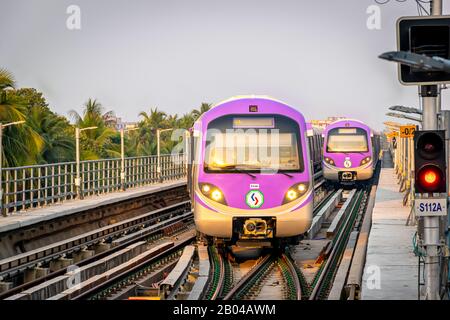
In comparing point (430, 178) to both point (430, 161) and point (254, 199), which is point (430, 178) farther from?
point (254, 199)

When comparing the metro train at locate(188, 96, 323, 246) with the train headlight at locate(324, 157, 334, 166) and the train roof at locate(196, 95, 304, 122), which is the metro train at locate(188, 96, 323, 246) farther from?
the train headlight at locate(324, 157, 334, 166)

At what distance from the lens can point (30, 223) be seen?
16172 mm

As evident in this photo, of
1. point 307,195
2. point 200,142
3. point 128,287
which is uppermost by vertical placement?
point 200,142

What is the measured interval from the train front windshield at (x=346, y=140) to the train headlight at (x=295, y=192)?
1835 cm

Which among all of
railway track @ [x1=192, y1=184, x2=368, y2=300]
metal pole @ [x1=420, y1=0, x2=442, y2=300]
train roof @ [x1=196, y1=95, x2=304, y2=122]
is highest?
train roof @ [x1=196, y1=95, x2=304, y2=122]

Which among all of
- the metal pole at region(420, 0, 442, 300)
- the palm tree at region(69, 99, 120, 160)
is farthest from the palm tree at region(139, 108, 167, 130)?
the metal pole at region(420, 0, 442, 300)

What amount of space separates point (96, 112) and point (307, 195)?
89.9ft

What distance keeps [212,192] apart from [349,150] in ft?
61.7

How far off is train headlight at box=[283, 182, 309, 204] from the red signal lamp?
5490 millimetres

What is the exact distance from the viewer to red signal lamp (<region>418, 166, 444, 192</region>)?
8.30m

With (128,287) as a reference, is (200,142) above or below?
above

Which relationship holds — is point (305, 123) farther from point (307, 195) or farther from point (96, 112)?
point (96, 112)

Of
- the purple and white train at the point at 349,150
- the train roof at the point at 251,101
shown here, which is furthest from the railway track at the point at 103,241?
the purple and white train at the point at 349,150
